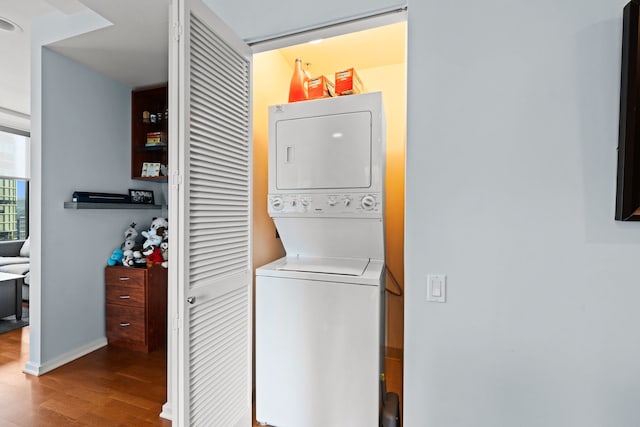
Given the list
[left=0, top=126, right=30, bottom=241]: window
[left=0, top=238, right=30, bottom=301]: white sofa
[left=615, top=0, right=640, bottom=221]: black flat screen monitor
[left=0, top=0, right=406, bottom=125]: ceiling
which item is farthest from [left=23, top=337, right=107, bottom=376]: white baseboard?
[left=0, top=126, right=30, bottom=241]: window

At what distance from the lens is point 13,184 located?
511cm

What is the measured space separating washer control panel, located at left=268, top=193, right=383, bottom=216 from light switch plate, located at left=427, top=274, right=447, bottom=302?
58 cm

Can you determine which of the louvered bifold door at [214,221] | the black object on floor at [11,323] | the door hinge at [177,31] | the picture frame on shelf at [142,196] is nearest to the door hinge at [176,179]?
the louvered bifold door at [214,221]

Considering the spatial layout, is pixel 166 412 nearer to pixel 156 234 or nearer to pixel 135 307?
pixel 135 307

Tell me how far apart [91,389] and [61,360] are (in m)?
0.59

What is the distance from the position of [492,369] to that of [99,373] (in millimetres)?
2757

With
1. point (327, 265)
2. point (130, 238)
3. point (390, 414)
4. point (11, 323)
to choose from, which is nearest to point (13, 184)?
point (11, 323)

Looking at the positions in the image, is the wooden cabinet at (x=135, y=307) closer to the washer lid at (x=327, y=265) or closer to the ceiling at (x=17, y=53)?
the washer lid at (x=327, y=265)

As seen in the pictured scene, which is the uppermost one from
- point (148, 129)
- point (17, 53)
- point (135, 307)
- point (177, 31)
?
point (17, 53)

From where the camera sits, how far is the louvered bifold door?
4.23 feet

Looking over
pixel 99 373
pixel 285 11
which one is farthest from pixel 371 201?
pixel 99 373

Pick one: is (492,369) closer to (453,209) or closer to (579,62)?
(453,209)

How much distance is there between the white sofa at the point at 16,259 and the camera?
4070 mm

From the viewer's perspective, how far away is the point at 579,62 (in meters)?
1.16
